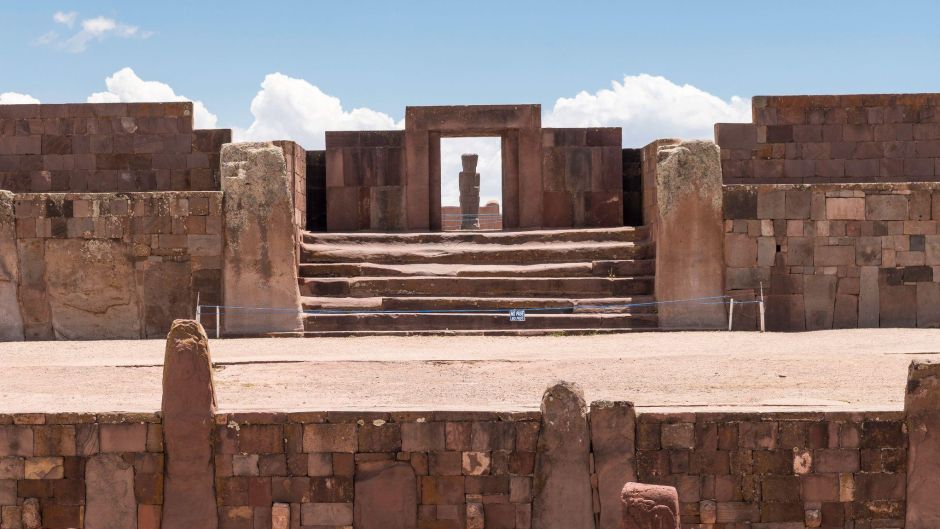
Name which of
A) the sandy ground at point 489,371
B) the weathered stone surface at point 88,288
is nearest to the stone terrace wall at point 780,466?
the sandy ground at point 489,371

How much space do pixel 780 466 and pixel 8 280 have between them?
982cm

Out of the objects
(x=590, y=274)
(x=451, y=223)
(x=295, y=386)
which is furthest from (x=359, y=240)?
(x=451, y=223)

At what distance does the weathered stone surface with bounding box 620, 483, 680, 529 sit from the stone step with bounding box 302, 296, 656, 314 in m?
7.30

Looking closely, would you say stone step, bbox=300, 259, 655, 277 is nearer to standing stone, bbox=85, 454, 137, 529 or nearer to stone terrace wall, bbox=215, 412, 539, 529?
stone terrace wall, bbox=215, 412, 539, 529

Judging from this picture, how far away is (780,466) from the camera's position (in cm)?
753

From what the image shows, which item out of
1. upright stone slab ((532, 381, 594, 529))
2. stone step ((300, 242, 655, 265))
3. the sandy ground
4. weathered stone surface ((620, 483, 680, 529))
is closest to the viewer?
weathered stone surface ((620, 483, 680, 529))

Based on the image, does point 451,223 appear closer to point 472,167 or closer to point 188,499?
point 472,167

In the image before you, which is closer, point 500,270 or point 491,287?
point 491,287

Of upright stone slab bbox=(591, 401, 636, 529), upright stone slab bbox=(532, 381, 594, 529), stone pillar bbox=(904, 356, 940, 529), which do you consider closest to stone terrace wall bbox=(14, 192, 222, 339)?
upright stone slab bbox=(532, 381, 594, 529)

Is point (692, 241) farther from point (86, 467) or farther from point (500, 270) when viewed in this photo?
point (86, 467)

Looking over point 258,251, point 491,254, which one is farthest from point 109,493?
point 491,254

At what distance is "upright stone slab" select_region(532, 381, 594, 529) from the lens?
731 centimetres

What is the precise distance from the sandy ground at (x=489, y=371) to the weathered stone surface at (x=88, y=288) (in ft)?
1.89

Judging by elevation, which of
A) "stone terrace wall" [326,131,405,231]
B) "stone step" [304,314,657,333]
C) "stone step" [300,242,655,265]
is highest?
"stone terrace wall" [326,131,405,231]
